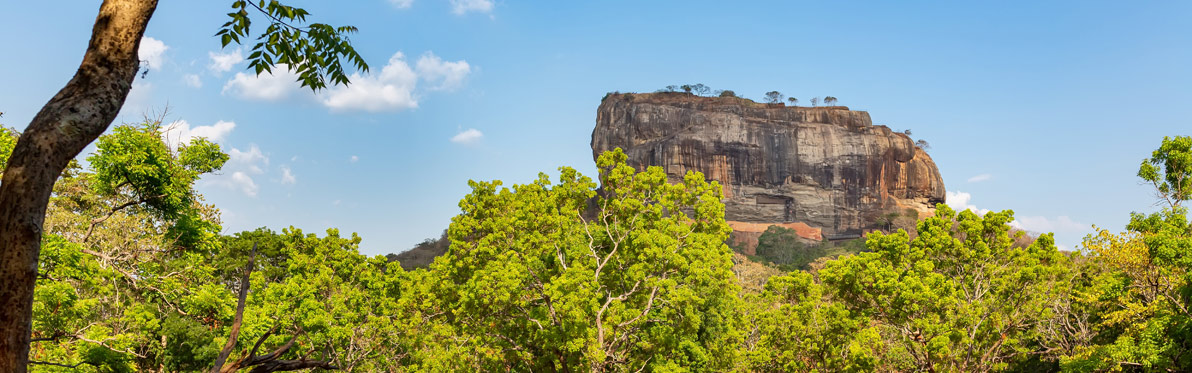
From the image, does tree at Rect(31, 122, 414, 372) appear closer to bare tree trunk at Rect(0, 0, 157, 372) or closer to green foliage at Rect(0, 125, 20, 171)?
green foliage at Rect(0, 125, 20, 171)

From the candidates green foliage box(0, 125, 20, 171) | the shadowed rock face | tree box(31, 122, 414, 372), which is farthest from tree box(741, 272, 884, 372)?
the shadowed rock face

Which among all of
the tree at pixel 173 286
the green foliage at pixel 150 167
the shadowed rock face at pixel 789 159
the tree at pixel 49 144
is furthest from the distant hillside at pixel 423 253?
the tree at pixel 49 144

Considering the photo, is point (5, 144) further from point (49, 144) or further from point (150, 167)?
point (49, 144)

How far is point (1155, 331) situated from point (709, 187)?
897 centimetres

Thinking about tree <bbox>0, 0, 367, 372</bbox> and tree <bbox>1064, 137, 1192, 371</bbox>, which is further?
tree <bbox>1064, 137, 1192, 371</bbox>

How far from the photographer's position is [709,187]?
17188 millimetres

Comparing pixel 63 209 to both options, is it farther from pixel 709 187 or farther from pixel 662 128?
pixel 662 128

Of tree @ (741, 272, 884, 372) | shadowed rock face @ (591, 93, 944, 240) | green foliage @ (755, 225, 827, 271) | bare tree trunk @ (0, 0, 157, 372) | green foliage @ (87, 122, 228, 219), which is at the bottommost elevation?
tree @ (741, 272, 884, 372)

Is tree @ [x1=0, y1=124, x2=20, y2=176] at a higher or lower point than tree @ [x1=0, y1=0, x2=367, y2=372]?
higher

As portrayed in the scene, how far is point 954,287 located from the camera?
1711cm

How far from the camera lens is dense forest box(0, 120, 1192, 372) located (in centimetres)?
1366

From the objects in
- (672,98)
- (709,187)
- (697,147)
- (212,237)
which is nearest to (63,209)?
(212,237)

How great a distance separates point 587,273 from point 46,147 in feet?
42.3

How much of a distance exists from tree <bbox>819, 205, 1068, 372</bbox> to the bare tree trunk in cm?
1550
